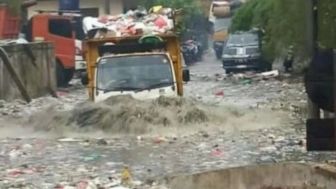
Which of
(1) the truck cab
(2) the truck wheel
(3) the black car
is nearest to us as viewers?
(2) the truck wheel

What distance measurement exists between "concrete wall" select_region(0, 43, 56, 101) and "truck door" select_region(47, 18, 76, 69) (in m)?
2.50

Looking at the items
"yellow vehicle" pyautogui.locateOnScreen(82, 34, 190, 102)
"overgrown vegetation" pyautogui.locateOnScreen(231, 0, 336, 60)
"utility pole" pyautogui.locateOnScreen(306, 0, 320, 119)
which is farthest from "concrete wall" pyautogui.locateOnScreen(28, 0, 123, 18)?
"utility pole" pyautogui.locateOnScreen(306, 0, 320, 119)

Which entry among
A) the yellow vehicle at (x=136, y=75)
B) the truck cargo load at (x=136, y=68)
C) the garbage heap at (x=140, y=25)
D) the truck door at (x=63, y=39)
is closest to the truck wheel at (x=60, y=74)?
the truck door at (x=63, y=39)

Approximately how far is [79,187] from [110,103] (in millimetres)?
5796

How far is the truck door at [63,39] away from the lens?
30359mm

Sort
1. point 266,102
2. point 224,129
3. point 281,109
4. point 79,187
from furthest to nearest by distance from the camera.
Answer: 1. point 266,102
2. point 281,109
3. point 224,129
4. point 79,187

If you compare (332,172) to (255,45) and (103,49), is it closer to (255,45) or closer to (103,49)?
(103,49)

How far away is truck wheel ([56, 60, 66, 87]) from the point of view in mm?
30188

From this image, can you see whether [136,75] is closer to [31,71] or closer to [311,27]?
[311,27]

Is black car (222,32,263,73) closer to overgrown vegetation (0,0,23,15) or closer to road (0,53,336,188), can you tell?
overgrown vegetation (0,0,23,15)

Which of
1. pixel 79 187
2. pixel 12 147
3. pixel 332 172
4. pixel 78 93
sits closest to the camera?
pixel 332 172

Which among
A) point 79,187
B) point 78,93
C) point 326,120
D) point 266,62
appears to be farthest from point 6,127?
point 266,62

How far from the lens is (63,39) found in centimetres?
3064

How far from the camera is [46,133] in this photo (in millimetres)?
16266
